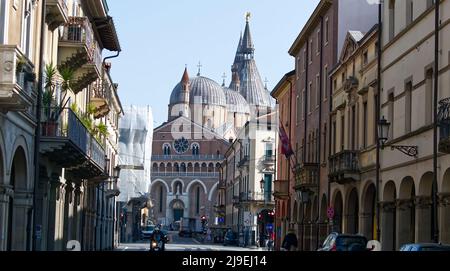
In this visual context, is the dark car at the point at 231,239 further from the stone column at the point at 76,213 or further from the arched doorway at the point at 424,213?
the arched doorway at the point at 424,213

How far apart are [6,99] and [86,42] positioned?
39.2ft

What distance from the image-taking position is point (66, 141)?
78.9 ft

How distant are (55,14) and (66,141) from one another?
153 inches

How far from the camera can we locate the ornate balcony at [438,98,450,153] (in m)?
20.6

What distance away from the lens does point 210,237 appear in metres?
116

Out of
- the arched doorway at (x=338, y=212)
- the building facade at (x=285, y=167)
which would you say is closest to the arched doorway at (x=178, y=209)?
the building facade at (x=285, y=167)

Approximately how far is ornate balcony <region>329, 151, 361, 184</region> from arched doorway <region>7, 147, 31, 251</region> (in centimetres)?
1673

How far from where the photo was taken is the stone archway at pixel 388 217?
3134 cm

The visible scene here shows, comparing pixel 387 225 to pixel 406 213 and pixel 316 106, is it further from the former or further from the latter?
pixel 316 106

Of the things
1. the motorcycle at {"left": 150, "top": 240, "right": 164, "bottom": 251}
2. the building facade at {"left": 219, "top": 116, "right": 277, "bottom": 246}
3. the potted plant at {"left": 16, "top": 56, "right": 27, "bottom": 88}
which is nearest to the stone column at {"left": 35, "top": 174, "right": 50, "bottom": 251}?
the motorcycle at {"left": 150, "top": 240, "right": 164, "bottom": 251}

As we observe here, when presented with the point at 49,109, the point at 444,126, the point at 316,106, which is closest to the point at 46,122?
the point at 49,109

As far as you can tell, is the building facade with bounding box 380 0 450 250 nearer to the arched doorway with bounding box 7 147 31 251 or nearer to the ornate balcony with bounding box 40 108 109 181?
the ornate balcony with bounding box 40 108 109 181
